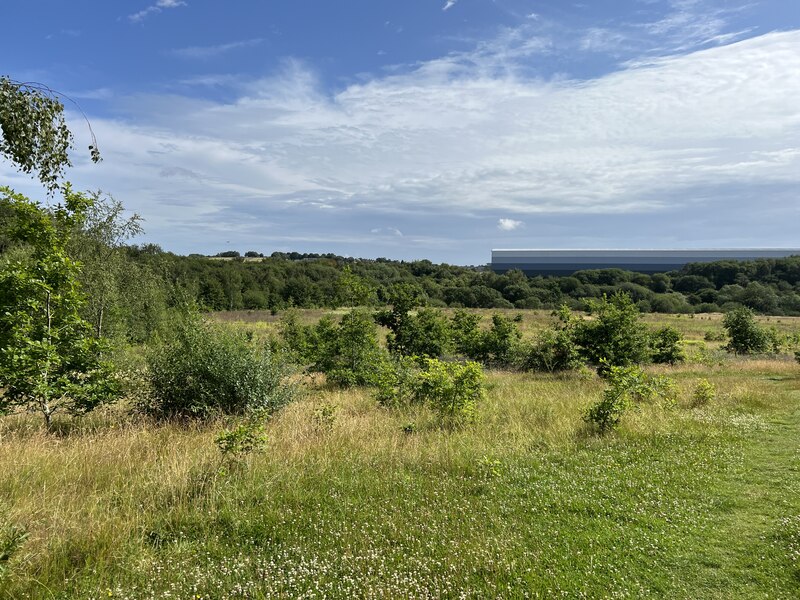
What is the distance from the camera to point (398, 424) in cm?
853

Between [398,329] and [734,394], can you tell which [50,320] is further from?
[734,394]

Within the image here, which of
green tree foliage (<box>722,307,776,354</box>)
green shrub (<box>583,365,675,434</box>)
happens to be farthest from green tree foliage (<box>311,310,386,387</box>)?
green tree foliage (<box>722,307,776,354</box>)

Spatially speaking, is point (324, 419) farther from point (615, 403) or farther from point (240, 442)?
point (615, 403)

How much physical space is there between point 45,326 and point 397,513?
6.25m

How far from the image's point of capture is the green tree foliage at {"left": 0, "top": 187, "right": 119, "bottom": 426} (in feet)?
21.4

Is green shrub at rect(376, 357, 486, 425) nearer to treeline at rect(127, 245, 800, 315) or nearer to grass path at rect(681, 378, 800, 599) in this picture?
grass path at rect(681, 378, 800, 599)

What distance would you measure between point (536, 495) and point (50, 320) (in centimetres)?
760

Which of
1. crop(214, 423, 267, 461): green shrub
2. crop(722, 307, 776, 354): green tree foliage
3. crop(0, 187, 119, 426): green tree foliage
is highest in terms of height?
crop(0, 187, 119, 426): green tree foliage

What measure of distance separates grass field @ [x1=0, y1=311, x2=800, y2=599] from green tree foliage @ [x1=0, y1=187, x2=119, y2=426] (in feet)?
2.15

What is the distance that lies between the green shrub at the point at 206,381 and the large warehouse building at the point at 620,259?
96.4 m

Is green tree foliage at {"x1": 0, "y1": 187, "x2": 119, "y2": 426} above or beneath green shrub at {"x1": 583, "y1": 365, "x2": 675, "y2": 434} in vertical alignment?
above

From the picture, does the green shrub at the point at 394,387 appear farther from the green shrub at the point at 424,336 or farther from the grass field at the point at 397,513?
the green shrub at the point at 424,336

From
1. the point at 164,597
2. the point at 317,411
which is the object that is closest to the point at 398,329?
the point at 317,411

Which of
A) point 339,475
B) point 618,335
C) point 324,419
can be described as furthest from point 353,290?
point 618,335
